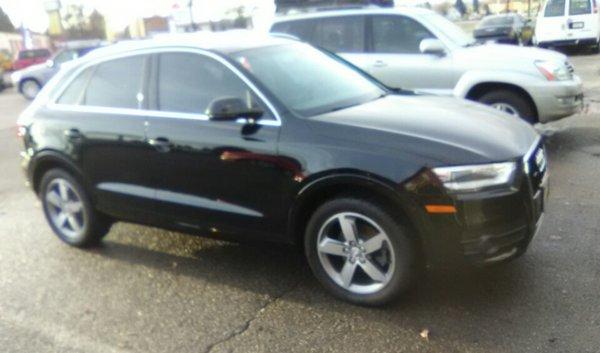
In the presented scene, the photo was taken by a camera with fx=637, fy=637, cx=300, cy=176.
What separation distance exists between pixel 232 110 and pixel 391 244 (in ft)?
4.27

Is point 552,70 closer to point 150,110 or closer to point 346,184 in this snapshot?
point 346,184

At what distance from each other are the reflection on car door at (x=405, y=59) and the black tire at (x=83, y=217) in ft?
14.1


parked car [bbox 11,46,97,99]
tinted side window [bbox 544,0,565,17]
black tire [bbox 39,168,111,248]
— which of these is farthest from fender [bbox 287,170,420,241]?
tinted side window [bbox 544,0,565,17]

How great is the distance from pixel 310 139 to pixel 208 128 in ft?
2.57

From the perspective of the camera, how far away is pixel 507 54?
25.0 ft

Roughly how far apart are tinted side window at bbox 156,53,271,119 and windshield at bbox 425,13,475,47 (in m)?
4.33

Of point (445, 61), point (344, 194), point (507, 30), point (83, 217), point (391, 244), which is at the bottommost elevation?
point (507, 30)

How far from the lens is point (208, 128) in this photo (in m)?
4.25

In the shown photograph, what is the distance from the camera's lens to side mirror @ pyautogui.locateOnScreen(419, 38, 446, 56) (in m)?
7.68

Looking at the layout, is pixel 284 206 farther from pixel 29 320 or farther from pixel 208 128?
pixel 29 320

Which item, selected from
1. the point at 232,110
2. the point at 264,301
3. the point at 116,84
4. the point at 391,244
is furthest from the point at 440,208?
the point at 116,84

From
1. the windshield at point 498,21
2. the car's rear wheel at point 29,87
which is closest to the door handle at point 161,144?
the car's rear wheel at point 29,87

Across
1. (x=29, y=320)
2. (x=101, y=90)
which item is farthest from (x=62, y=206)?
(x=29, y=320)

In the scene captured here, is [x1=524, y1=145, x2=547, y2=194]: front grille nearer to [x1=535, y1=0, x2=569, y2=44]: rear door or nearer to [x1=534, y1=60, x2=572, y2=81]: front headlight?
[x1=534, y1=60, x2=572, y2=81]: front headlight
